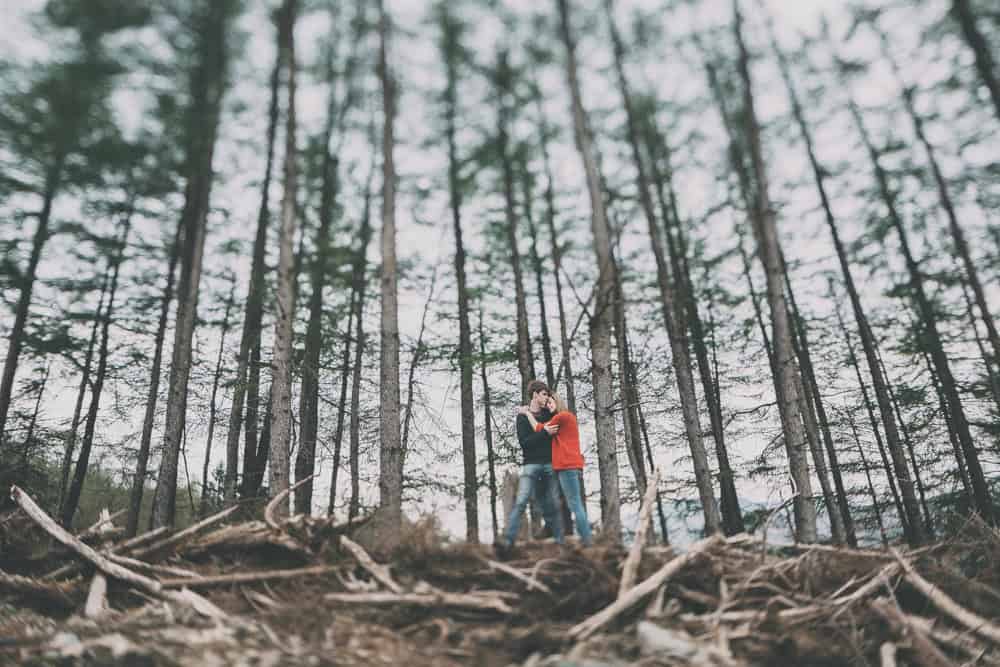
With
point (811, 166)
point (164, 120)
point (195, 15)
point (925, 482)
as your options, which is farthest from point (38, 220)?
point (925, 482)

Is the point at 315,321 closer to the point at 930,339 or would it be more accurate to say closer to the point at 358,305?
the point at 358,305

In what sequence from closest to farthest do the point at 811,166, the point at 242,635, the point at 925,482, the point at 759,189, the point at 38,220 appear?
1. the point at 242,635
2. the point at 759,189
3. the point at 38,220
4. the point at 811,166
5. the point at 925,482

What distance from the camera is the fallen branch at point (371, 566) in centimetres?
325

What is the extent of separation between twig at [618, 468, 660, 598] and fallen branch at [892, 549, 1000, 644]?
1606 mm

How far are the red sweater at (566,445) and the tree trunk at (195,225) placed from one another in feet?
25.0

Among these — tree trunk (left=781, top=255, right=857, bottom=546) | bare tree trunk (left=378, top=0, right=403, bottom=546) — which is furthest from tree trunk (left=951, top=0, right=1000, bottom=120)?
bare tree trunk (left=378, top=0, right=403, bottom=546)

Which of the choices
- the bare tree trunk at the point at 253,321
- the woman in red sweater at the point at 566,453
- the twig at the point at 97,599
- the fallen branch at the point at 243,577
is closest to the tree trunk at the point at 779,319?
the woman in red sweater at the point at 566,453

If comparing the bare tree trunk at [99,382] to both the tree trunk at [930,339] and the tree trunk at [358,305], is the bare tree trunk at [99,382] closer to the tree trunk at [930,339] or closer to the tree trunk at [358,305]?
the tree trunk at [358,305]

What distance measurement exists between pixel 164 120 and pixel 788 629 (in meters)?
12.1

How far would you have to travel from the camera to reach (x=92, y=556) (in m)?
3.64

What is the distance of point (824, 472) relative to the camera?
11.2m

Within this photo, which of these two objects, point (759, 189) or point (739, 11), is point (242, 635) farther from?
point (739, 11)

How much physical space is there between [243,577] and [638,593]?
8.40 ft

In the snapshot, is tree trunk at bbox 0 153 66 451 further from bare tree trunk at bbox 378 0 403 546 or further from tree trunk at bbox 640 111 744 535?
tree trunk at bbox 640 111 744 535
